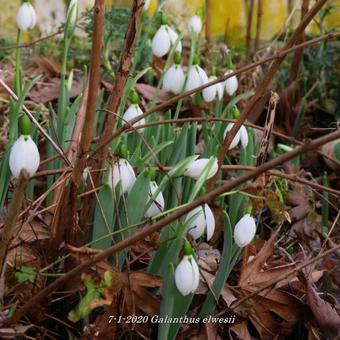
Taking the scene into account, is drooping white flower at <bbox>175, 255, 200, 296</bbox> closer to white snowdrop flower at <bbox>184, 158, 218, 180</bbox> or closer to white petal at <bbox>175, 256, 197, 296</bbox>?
white petal at <bbox>175, 256, 197, 296</bbox>

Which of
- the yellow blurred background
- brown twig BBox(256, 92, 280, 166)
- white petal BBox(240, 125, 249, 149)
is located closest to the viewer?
brown twig BBox(256, 92, 280, 166)

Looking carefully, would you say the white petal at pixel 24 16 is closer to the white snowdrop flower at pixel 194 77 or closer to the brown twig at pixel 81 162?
the white snowdrop flower at pixel 194 77

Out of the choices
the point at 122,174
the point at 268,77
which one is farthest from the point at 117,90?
the point at 268,77

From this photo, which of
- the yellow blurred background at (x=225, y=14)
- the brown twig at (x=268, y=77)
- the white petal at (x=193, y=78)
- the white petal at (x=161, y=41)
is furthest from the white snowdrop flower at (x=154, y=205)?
the yellow blurred background at (x=225, y=14)

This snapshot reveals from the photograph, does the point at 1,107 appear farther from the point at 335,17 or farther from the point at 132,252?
the point at 335,17

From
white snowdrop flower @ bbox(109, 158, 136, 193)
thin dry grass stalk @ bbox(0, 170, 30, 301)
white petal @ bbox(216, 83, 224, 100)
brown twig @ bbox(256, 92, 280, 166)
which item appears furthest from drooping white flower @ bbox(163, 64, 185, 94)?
thin dry grass stalk @ bbox(0, 170, 30, 301)

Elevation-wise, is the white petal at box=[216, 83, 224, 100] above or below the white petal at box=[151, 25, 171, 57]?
below
